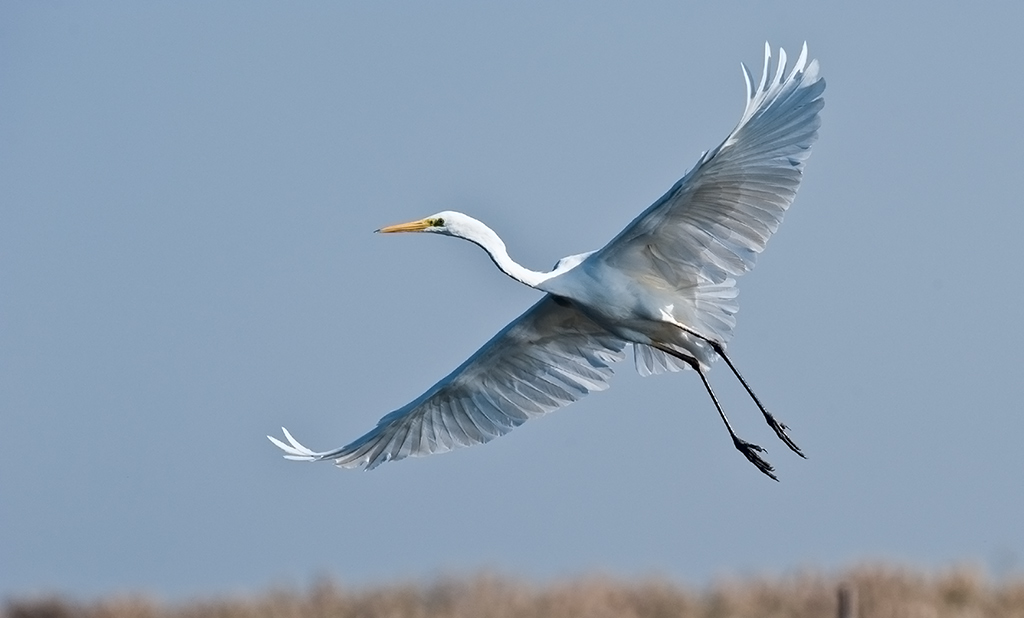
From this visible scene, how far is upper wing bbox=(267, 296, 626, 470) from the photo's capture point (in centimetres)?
1120

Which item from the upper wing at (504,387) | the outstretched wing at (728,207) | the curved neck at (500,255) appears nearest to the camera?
the outstretched wing at (728,207)

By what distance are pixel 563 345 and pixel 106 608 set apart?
45.0ft

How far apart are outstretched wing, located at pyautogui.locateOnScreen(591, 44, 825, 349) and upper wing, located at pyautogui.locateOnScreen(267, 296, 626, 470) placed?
3.06 ft

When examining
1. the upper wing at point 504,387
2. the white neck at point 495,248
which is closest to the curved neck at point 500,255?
the white neck at point 495,248

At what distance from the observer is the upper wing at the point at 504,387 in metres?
11.2

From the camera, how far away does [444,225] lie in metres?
10.4

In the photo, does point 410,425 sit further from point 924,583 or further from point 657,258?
point 924,583

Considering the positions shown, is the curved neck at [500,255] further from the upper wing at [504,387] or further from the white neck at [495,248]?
the upper wing at [504,387]

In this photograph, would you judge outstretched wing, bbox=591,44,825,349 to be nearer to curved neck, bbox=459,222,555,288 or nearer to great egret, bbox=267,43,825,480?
great egret, bbox=267,43,825,480

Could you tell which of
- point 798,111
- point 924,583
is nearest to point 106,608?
point 924,583

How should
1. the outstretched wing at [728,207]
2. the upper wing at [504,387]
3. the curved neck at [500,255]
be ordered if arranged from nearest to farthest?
1. the outstretched wing at [728,207]
2. the curved neck at [500,255]
3. the upper wing at [504,387]

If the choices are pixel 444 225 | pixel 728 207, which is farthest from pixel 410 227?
pixel 728 207

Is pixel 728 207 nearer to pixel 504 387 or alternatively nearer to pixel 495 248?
pixel 495 248

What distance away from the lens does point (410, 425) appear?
11.4m
